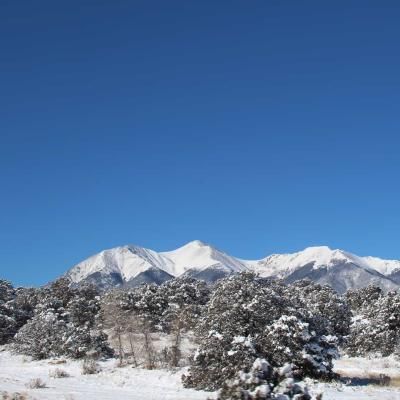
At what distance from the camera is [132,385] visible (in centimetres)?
3117

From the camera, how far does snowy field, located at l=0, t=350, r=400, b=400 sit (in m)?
24.9

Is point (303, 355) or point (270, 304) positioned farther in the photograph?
point (270, 304)

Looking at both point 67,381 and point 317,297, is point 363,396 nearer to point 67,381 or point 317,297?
point 67,381

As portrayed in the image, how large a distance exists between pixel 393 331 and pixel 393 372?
1263 centimetres

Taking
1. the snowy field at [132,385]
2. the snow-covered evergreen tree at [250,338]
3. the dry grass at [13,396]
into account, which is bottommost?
the snowy field at [132,385]

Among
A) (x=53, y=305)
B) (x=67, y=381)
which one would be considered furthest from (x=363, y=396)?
(x=53, y=305)

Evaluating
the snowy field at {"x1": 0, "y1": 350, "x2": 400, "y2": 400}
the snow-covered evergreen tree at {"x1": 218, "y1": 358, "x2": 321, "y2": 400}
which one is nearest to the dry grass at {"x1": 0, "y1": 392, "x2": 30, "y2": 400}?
the snowy field at {"x1": 0, "y1": 350, "x2": 400, "y2": 400}

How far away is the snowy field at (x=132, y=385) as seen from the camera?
24.9 meters

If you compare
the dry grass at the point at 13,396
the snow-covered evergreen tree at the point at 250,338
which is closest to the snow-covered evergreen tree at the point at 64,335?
the snow-covered evergreen tree at the point at 250,338

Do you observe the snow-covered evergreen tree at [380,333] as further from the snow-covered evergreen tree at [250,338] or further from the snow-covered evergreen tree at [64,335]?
the snow-covered evergreen tree at [64,335]

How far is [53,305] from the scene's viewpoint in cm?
7100

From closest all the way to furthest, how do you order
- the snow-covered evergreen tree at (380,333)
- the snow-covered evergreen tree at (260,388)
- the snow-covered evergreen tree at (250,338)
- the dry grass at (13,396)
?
the snow-covered evergreen tree at (260,388), the dry grass at (13,396), the snow-covered evergreen tree at (250,338), the snow-covered evergreen tree at (380,333)

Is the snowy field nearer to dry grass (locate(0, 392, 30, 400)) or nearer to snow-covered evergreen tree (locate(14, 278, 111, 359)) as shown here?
dry grass (locate(0, 392, 30, 400))

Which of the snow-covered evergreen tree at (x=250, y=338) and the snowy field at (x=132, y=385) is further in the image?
the snow-covered evergreen tree at (x=250, y=338)
